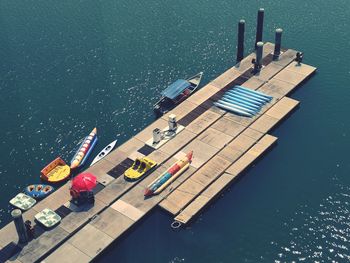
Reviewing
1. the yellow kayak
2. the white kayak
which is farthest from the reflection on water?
the white kayak

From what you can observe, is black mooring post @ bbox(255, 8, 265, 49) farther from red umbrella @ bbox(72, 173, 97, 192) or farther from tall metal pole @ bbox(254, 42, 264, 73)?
red umbrella @ bbox(72, 173, 97, 192)

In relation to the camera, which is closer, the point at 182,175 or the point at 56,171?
the point at 182,175

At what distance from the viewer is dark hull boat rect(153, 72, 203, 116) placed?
4063 inches

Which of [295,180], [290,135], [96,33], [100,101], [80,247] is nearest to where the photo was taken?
[80,247]

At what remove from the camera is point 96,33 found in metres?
126

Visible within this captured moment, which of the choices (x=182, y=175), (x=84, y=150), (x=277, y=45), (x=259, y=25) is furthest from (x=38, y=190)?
(x=277, y=45)

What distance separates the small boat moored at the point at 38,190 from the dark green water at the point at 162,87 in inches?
147

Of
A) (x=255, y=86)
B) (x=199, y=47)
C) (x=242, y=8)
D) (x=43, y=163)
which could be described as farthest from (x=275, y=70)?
(x=43, y=163)

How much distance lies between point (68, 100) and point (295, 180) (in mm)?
46039

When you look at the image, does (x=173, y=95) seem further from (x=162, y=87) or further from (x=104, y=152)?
(x=104, y=152)

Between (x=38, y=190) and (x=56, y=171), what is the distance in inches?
189

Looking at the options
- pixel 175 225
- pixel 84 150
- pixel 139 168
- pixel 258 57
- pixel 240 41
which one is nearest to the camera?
pixel 175 225

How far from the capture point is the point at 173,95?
10338 cm

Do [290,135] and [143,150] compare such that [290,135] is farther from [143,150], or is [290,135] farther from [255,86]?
[143,150]
